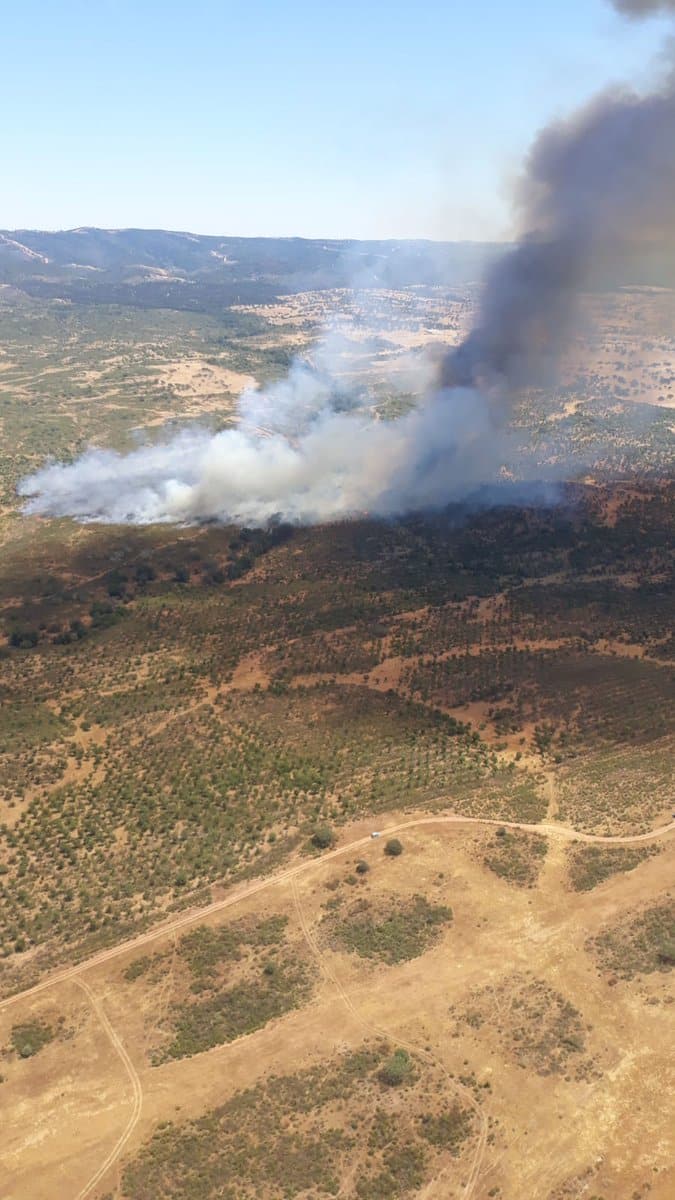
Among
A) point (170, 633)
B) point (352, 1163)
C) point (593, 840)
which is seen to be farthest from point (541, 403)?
point (352, 1163)

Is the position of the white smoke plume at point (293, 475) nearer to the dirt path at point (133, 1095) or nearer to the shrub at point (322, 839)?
the shrub at point (322, 839)

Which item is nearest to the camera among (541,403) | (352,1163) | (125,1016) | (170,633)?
(352,1163)

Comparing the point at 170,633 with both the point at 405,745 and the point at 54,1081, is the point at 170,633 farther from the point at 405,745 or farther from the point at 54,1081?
the point at 54,1081

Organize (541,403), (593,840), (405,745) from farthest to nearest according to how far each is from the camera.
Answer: (541,403) < (405,745) < (593,840)

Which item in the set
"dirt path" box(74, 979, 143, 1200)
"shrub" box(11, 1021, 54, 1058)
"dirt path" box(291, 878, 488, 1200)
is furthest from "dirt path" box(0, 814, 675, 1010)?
"dirt path" box(291, 878, 488, 1200)

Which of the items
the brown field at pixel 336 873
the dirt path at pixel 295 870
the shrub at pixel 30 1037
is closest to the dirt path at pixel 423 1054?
the brown field at pixel 336 873

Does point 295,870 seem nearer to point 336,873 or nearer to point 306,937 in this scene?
point 336,873

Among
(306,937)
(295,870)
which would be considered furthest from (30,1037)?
(295,870)
